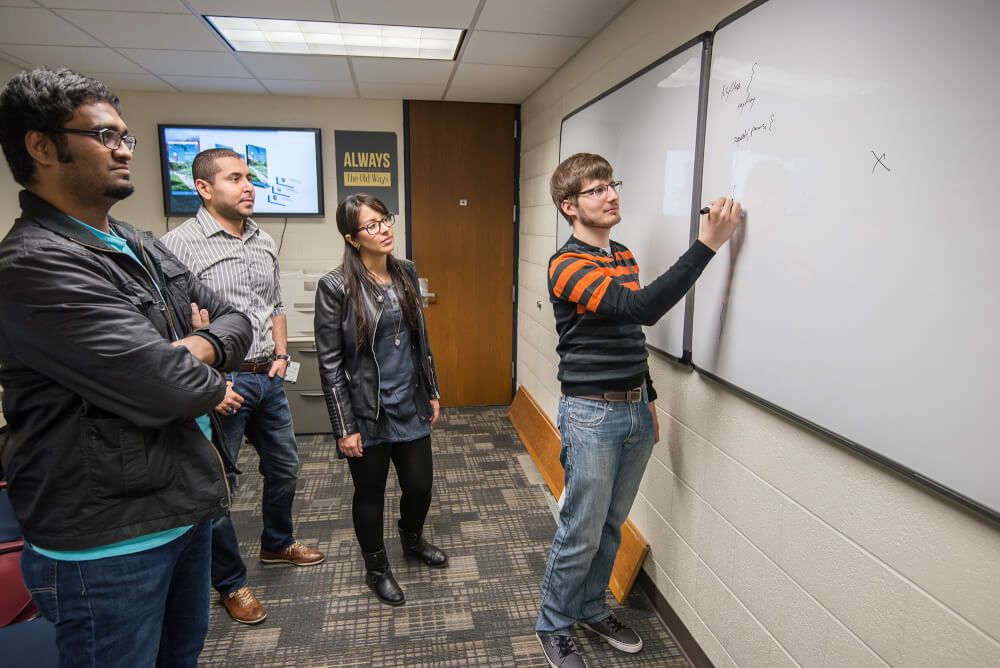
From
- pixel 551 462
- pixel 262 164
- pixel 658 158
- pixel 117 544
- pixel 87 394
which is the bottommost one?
pixel 551 462

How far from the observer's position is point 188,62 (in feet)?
9.70

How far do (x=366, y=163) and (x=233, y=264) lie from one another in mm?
2150

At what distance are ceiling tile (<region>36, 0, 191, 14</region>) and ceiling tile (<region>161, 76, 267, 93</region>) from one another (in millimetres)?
1100

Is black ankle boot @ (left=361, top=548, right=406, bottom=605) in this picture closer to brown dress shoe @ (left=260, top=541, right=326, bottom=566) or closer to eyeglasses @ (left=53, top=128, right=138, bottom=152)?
brown dress shoe @ (left=260, top=541, right=326, bottom=566)

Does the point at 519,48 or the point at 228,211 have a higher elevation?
the point at 519,48

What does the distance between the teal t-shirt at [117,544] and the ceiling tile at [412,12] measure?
5.25 ft

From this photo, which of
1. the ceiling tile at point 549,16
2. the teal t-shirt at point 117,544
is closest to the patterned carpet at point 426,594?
the teal t-shirt at point 117,544

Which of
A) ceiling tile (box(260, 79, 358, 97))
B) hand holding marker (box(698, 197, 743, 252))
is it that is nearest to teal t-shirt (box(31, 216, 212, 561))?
hand holding marker (box(698, 197, 743, 252))

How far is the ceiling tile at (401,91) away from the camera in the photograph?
3.45m

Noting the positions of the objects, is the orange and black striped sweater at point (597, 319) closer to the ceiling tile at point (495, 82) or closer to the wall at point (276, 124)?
the ceiling tile at point (495, 82)

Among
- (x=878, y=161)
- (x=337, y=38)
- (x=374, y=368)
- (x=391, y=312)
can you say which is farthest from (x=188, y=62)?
(x=878, y=161)

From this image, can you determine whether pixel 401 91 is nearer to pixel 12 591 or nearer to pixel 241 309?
pixel 241 309

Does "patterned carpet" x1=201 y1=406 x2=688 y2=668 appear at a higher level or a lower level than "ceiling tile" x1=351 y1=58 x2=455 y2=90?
lower

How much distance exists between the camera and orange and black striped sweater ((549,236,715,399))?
144 cm
